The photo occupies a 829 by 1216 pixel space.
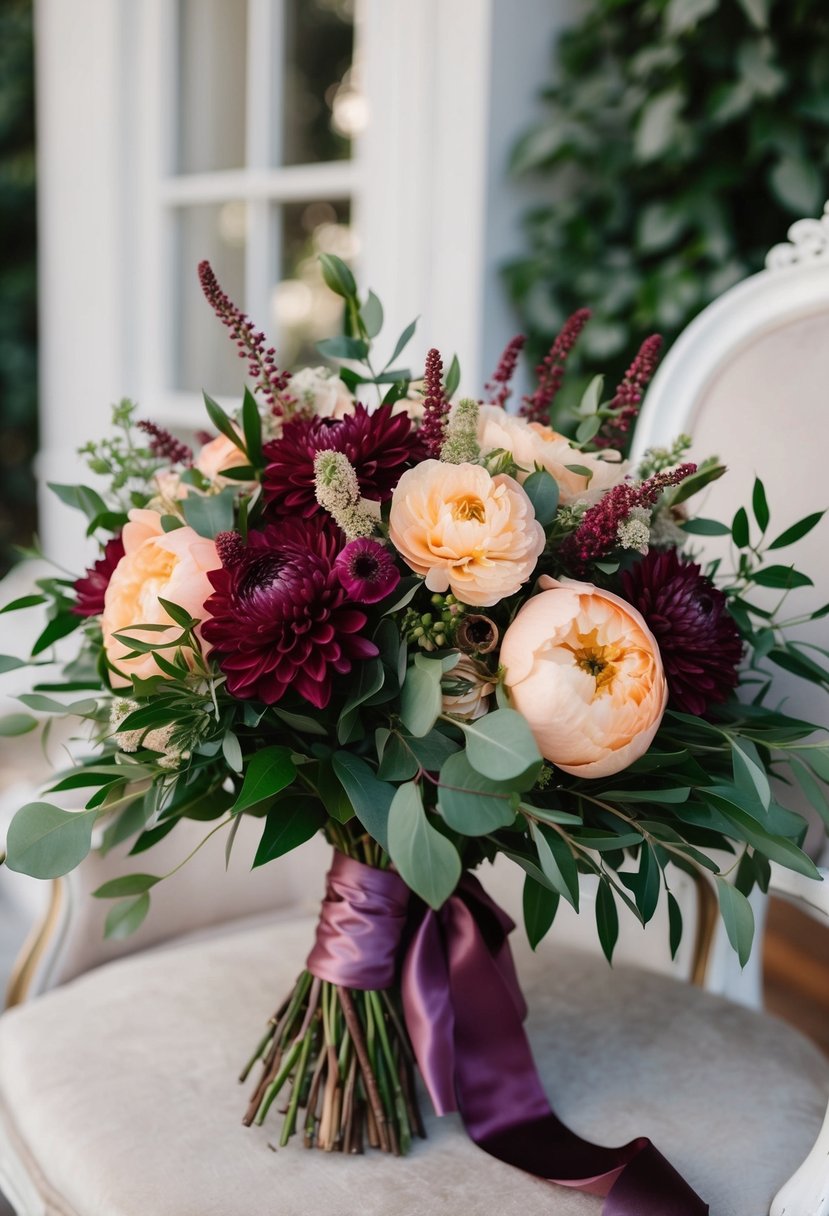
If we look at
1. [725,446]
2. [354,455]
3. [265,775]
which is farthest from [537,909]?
[725,446]

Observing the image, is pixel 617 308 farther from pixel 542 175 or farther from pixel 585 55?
pixel 585 55

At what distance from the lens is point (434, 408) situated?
0.65m

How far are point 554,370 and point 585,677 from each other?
0.94 feet

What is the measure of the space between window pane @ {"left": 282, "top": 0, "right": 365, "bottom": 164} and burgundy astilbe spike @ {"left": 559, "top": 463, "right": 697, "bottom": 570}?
5.61ft

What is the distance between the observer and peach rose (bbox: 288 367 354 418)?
29.8 inches

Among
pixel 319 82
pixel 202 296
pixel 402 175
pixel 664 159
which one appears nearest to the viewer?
pixel 664 159

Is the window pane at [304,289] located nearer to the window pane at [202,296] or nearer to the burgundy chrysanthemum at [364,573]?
the window pane at [202,296]

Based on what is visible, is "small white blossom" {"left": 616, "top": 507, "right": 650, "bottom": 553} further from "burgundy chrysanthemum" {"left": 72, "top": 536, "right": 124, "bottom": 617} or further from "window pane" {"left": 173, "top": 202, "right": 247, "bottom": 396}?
"window pane" {"left": 173, "top": 202, "right": 247, "bottom": 396}

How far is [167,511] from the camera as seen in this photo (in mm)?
759

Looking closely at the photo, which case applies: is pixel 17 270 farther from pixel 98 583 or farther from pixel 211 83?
pixel 98 583

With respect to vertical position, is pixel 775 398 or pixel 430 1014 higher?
pixel 775 398

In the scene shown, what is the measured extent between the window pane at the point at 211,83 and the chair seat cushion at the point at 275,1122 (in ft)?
6.19

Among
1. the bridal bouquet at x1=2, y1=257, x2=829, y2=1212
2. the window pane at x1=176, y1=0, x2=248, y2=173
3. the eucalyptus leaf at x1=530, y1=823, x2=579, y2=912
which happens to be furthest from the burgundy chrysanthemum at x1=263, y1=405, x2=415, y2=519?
the window pane at x1=176, y1=0, x2=248, y2=173

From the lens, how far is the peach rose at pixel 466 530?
0.59m
